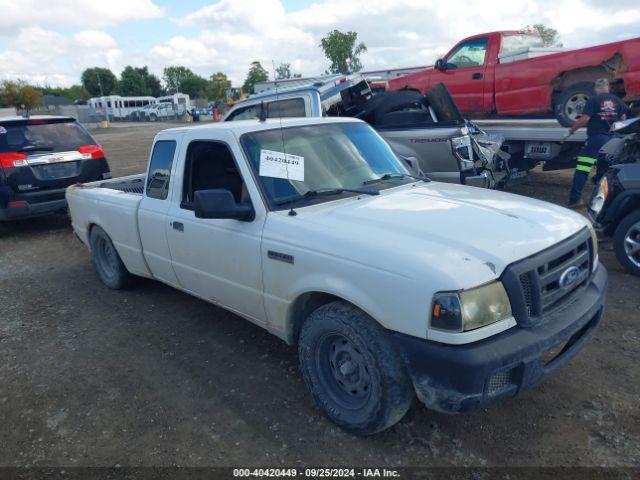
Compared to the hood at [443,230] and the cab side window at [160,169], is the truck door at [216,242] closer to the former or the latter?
the cab side window at [160,169]

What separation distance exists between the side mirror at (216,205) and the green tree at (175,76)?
10913 cm

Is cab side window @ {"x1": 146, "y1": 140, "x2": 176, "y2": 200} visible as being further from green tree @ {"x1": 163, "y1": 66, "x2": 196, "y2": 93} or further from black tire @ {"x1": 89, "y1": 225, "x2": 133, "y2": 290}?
green tree @ {"x1": 163, "y1": 66, "x2": 196, "y2": 93}

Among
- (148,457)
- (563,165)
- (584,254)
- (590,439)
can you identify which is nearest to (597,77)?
(563,165)

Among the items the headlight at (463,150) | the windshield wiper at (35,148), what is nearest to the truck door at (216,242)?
the headlight at (463,150)

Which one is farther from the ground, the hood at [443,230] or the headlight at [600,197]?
Answer: the hood at [443,230]

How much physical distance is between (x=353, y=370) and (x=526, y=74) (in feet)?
27.5

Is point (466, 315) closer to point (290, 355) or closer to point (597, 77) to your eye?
point (290, 355)

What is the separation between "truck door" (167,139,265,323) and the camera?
3439 millimetres

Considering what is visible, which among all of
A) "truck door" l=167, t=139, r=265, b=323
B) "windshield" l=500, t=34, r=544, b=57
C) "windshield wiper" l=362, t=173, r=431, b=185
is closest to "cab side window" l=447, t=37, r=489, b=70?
"windshield" l=500, t=34, r=544, b=57

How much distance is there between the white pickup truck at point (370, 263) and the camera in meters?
2.49

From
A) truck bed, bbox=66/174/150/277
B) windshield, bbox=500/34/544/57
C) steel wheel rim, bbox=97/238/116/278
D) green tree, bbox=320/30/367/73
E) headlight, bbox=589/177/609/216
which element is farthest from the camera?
green tree, bbox=320/30/367/73

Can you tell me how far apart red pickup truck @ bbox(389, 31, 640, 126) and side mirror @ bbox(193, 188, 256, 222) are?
7.80 m

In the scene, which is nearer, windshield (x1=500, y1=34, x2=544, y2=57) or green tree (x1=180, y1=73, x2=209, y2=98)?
windshield (x1=500, y1=34, x2=544, y2=57)

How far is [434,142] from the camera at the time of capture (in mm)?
7324
